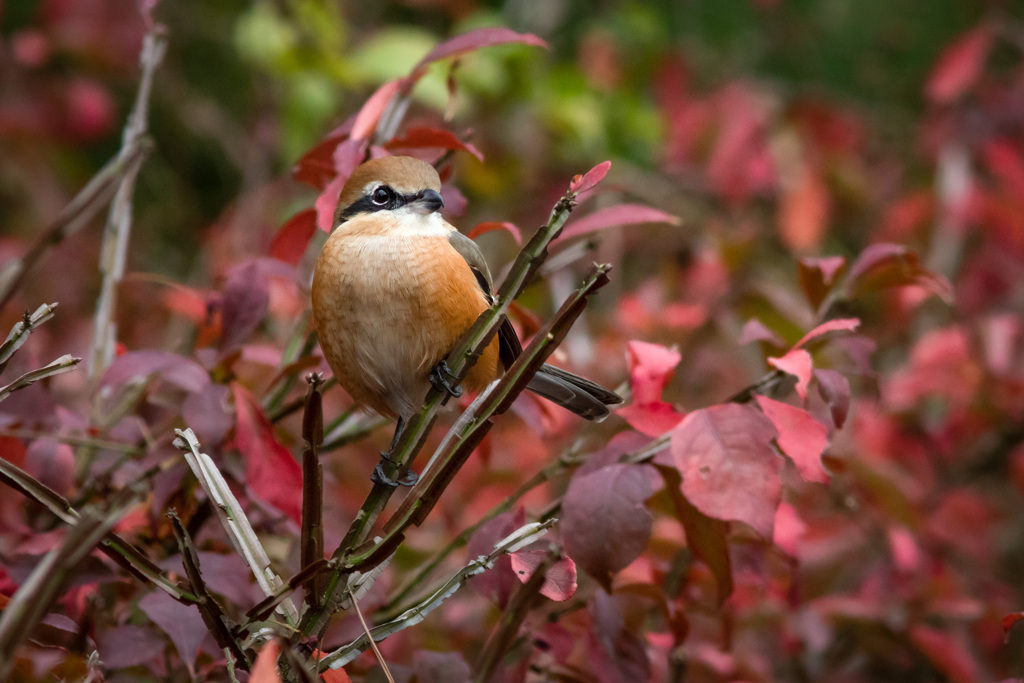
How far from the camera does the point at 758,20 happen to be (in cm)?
646

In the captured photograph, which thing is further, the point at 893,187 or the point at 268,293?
the point at 893,187

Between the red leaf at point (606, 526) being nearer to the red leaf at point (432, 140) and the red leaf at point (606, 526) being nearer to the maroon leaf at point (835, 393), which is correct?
the maroon leaf at point (835, 393)

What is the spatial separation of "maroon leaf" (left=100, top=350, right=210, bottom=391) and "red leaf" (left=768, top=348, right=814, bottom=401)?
120cm

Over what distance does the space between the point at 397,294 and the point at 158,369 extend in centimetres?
55

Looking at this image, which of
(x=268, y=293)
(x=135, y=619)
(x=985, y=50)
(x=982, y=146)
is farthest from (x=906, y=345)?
(x=135, y=619)

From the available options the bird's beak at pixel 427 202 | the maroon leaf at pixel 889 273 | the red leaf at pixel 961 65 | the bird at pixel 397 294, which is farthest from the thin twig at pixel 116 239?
the red leaf at pixel 961 65

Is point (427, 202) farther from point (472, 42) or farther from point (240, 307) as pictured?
point (240, 307)

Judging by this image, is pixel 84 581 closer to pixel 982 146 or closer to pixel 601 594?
pixel 601 594

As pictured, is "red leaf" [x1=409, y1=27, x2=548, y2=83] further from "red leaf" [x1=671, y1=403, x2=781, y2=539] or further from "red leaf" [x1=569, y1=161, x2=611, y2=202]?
"red leaf" [x1=671, y1=403, x2=781, y2=539]

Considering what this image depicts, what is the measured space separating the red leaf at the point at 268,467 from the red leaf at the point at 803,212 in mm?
3515

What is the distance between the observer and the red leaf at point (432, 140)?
196 centimetres

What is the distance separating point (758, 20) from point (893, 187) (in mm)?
1607

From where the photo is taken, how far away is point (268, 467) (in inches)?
69.1

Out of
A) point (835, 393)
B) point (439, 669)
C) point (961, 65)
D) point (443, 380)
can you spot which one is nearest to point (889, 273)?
point (835, 393)
